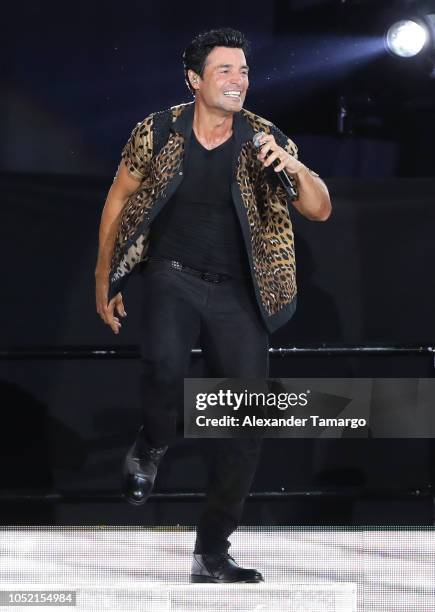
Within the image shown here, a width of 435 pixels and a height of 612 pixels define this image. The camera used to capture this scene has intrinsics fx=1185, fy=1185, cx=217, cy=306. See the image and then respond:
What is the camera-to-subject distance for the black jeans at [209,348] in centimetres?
341

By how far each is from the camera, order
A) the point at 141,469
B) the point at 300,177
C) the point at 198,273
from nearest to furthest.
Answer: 1. the point at 300,177
2. the point at 198,273
3. the point at 141,469

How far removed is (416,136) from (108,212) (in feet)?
5.87

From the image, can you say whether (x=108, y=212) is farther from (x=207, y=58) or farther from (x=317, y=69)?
(x=317, y=69)

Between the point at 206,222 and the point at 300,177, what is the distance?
12.1 inches

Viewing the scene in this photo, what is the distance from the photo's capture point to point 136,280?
461 centimetres

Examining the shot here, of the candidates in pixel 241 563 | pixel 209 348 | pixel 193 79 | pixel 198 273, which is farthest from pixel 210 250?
pixel 241 563

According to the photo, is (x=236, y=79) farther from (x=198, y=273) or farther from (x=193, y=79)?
(x=198, y=273)

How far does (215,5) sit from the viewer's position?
4.66 m

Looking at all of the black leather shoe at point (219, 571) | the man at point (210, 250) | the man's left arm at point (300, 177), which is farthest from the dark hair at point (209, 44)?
the black leather shoe at point (219, 571)

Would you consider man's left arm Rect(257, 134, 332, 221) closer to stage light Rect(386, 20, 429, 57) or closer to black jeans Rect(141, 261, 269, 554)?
black jeans Rect(141, 261, 269, 554)

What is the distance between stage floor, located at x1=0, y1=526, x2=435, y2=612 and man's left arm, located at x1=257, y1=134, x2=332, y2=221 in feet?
3.50

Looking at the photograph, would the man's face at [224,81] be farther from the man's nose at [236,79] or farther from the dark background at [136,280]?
the dark background at [136,280]

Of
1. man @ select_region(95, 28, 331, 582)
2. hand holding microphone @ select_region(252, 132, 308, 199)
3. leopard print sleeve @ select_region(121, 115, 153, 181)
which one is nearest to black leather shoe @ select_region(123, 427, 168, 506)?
man @ select_region(95, 28, 331, 582)

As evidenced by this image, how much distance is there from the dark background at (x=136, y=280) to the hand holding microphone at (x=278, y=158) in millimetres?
1405
